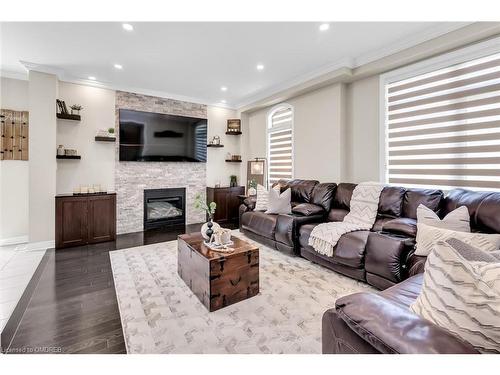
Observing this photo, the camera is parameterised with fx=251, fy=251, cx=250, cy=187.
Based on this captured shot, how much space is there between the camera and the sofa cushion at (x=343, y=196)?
12.1ft

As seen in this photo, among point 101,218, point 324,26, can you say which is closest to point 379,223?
point 324,26

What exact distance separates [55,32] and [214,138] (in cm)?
348

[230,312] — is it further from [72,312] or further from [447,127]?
[447,127]

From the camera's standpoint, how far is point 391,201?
312 cm

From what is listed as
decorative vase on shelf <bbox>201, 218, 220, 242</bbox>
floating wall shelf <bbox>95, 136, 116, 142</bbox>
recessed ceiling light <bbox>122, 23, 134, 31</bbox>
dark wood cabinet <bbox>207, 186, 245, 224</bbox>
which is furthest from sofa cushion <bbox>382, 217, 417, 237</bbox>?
floating wall shelf <bbox>95, 136, 116, 142</bbox>

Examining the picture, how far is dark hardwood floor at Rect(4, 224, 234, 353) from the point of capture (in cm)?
180

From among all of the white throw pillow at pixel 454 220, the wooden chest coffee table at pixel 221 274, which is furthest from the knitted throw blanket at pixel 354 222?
the wooden chest coffee table at pixel 221 274

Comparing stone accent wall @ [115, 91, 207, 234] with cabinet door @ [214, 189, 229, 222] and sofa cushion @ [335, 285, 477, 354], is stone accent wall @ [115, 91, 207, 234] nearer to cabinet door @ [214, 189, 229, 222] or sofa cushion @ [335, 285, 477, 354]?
cabinet door @ [214, 189, 229, 222]

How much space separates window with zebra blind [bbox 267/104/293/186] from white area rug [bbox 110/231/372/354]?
2559 mm

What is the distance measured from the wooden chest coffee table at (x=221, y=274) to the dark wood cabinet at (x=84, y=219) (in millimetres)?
2461

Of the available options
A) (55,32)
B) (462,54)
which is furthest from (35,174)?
(462,54)

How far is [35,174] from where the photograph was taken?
386cm

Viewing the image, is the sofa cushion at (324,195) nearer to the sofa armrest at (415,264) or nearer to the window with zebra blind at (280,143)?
the window with zebra blind at (280,143)
